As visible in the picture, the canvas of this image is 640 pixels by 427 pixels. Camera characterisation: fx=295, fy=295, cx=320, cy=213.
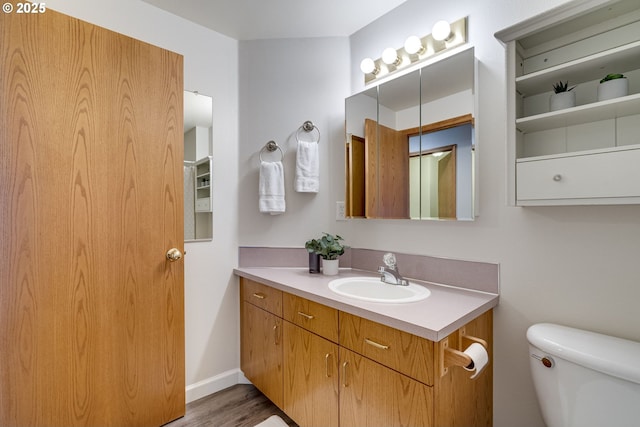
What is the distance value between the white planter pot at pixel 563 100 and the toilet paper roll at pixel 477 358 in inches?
36.6

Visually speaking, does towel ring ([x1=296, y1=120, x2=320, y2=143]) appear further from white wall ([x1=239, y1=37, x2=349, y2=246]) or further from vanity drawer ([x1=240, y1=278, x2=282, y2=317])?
vanity drawer ([x1=240, y1=278, x2=282, y2=317])

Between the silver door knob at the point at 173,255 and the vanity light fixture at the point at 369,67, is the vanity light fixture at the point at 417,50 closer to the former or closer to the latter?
the vanity light fixture at the point at 369,67

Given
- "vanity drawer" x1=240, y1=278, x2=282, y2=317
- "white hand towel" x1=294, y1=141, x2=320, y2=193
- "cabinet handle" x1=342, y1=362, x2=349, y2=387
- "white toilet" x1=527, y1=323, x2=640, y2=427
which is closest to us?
"white toilet" x1=527, y1=323, x2=640, y2=427

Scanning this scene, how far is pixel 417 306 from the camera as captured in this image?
3.84 feet

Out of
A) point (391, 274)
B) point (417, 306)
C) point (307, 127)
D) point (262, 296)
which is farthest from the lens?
point (307, 127)

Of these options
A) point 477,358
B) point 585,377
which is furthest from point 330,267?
point 585,377

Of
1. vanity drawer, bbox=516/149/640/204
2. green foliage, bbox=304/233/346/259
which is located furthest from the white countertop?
vanity drawer, bbox=516/149/640/204

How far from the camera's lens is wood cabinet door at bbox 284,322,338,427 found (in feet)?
4.29

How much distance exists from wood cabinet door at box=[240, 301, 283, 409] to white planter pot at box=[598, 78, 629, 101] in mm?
1647

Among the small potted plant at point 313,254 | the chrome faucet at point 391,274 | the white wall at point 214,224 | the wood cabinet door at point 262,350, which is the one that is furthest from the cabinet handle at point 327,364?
the white wall at point 214,224

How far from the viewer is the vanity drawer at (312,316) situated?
A: 1.29 meters

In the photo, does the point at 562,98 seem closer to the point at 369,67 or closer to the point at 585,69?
the point at 585,69

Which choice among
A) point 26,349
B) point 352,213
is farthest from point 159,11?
point 26,349

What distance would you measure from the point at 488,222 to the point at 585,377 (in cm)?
64
